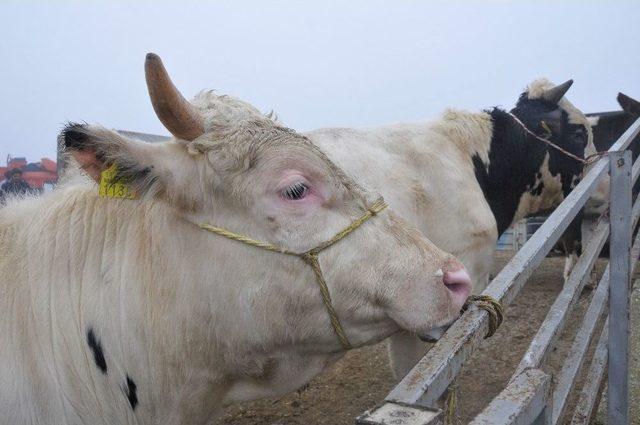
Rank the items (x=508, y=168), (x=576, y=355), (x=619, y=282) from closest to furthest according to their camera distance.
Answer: (x=576, y=355), (x=619, y=282), (x=508, y=168)

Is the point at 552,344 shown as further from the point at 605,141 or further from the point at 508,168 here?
the point at 605,141

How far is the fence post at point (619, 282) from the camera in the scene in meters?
2.88

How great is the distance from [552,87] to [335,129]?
290 cm

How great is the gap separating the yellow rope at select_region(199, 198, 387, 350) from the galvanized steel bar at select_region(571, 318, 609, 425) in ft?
4.74

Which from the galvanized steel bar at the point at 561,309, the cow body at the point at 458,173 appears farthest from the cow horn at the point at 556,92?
the galvanized steel bar at the point at 561,309

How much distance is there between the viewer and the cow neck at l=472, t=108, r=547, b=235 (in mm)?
4918

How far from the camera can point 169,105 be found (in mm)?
1917

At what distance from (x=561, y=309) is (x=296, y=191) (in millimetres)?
1105

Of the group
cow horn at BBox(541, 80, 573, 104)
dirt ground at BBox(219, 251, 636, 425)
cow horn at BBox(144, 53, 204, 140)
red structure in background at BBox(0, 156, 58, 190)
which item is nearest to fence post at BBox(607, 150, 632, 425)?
dirt ground at BBox(219, 251, 636, 425)

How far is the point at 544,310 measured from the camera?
21.1 feet

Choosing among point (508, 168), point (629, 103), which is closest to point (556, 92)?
point (508, 168)

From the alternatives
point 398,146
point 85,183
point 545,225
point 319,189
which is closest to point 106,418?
point 85,183

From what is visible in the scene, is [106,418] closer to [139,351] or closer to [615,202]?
[139,351]

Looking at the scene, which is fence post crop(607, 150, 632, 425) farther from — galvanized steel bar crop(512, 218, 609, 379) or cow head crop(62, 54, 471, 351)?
cow head crop(62, 54, 471, 351)
